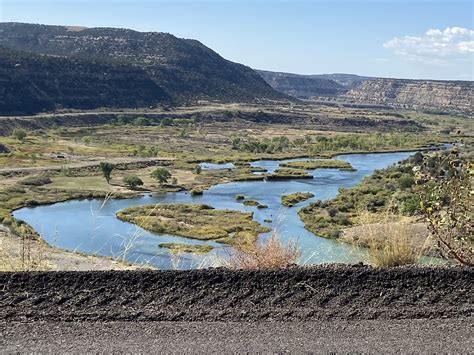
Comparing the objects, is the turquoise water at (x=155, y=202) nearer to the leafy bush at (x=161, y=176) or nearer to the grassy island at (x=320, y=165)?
the grassy island at (x=320, y=165)

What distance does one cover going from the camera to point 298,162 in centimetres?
8925

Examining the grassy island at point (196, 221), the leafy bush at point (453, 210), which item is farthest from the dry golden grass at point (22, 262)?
the grassy island at point (196, 221)

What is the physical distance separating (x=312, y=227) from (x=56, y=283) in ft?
132

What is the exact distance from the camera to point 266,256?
7434 mm

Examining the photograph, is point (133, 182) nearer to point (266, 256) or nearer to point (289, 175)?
point (289, 175)

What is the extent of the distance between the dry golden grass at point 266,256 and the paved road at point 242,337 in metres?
1.86

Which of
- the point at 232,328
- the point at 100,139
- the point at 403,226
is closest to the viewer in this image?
the point at 232,328

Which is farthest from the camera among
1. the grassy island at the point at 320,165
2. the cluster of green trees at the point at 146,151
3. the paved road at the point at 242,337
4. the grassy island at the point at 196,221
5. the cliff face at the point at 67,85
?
the cliff face at the point at 67,85

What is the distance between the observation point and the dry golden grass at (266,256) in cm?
733

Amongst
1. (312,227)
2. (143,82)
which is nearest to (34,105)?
(143,82)

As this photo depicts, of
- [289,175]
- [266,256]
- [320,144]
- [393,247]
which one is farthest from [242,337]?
[320,144]

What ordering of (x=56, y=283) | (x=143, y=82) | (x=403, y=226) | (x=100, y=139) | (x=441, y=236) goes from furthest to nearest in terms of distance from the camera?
(x=143, y=82)
(x=100, y=139)
(x=403, y=226)
(x=441, y=236)
(x=56, y=283)

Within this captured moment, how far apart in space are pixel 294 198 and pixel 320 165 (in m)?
28.2

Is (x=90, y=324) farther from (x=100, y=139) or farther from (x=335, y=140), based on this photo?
(x=335, y=140)
